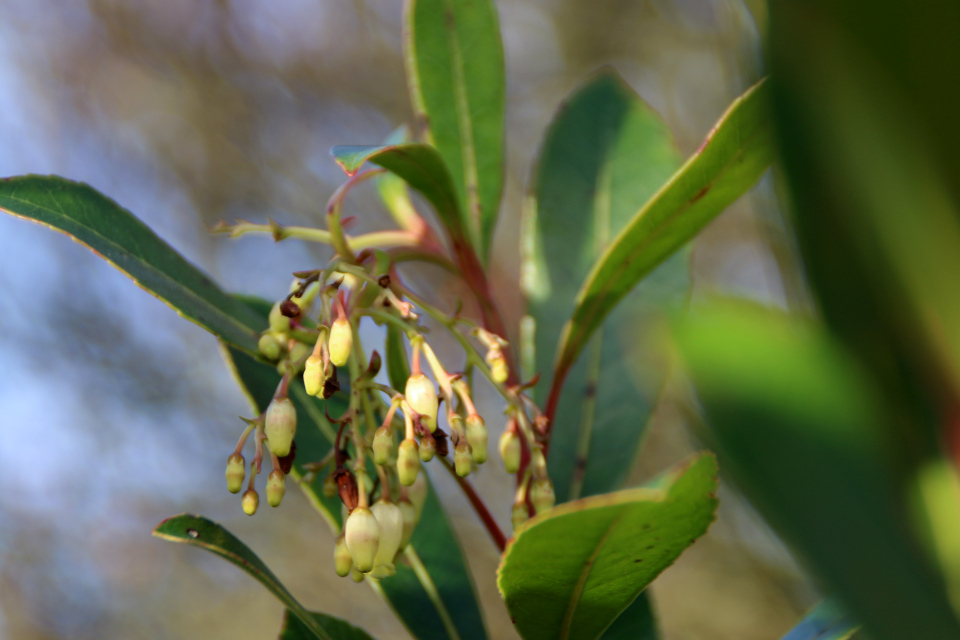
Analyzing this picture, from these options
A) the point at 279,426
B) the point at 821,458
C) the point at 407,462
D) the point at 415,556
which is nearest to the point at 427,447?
the point at 407,462

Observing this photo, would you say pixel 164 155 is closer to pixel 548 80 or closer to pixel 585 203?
pixel 548 80

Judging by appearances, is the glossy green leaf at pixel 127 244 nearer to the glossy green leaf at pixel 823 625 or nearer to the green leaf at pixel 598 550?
the green leaf at pixel 598 550

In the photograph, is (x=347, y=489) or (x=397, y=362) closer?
(x=347, y=489)

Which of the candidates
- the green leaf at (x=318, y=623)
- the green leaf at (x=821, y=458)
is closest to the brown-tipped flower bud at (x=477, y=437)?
the green leaf at (x=318, y=623)

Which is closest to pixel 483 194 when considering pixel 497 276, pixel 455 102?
pixel 455 102

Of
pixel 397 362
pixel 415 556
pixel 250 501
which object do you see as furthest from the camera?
pixel 415 556

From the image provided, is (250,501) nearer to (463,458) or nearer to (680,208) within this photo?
(463,458)
